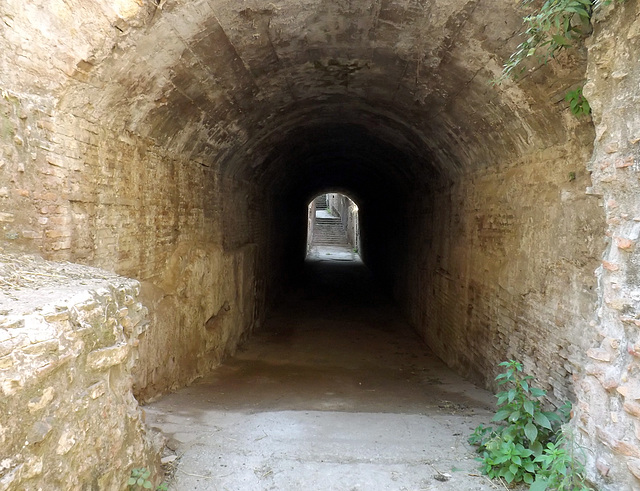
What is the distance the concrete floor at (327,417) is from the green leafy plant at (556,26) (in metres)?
3.42

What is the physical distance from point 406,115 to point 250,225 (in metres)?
4.34

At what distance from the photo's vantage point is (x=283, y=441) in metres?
4.09

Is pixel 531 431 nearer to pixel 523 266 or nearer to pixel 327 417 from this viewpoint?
pixel 523 266

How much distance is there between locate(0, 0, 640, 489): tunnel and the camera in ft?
9.53

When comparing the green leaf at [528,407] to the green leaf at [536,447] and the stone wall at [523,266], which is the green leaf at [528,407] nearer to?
the green leaf at [536,447]

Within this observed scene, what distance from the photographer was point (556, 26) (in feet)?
10.1

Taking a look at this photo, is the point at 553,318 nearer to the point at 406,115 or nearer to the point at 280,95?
the point at 406,115

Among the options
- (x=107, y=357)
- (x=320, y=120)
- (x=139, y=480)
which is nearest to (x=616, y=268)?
(x=107, y=357)

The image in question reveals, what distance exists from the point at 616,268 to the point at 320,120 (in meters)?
6.40

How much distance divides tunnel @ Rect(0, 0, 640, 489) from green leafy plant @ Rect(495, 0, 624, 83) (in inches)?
5.2

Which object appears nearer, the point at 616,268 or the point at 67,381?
the point at 67,381

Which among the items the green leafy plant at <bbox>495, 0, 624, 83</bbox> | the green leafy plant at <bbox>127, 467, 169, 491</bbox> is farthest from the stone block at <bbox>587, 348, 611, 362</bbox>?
the green leafy plant at <bbox>127, 467, 169, 491</bbox>

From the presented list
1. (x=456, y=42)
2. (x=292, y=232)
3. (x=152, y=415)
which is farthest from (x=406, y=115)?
(x=292, y=232)

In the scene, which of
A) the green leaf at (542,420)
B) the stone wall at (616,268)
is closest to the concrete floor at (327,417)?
the green leaf at (542,420)
